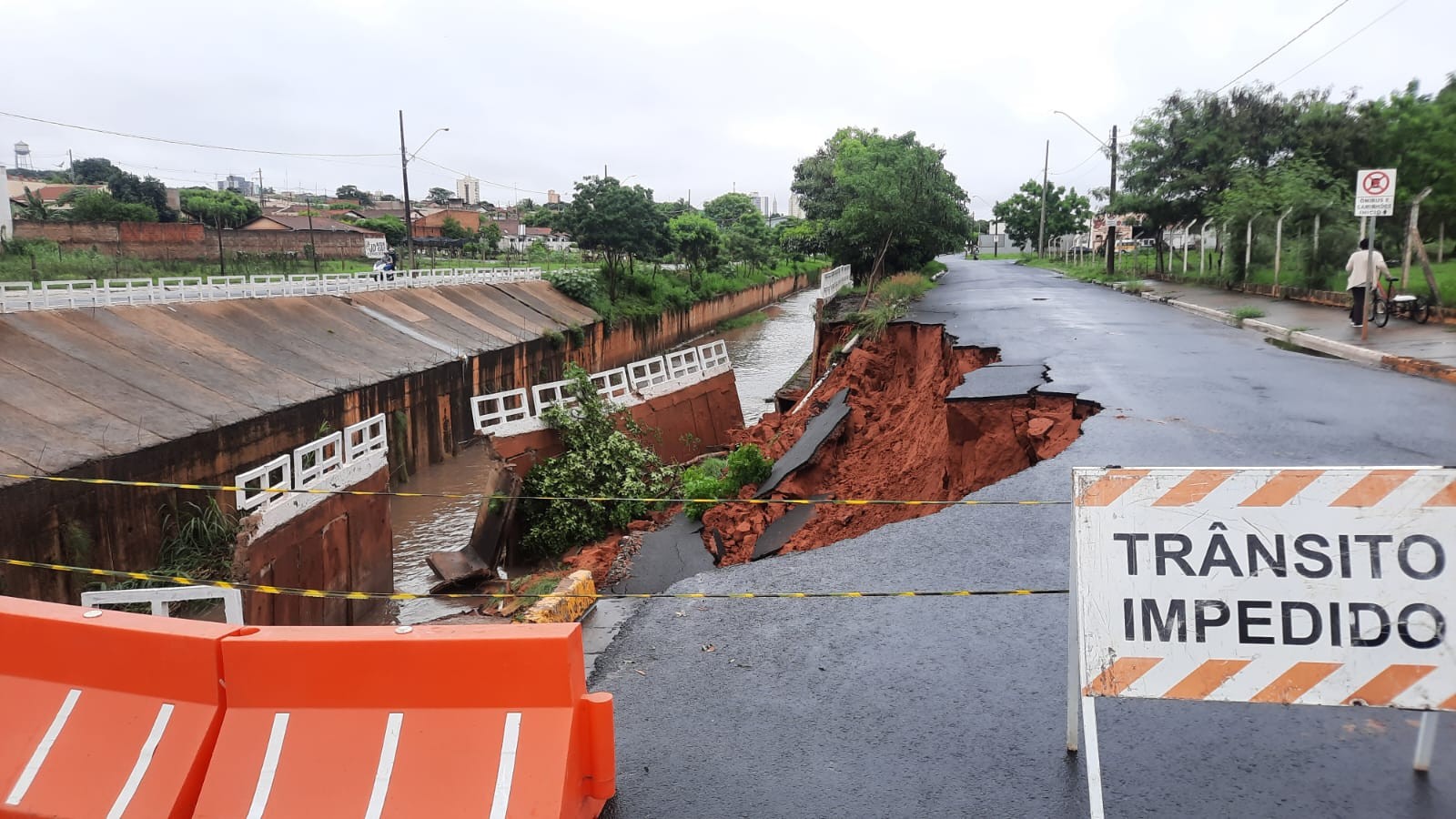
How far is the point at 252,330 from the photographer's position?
21172mm

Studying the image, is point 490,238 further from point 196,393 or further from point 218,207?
point 196,393

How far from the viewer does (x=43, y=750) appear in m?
3.84

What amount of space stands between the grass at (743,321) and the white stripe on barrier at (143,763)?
175 ft

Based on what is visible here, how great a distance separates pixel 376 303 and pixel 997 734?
26.8 m

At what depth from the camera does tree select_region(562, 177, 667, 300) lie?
42.3m

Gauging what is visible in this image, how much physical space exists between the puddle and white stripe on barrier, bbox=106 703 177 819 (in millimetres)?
15065

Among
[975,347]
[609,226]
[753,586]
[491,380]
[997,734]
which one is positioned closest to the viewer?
[997,734]

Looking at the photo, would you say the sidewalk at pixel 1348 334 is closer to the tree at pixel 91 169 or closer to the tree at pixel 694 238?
the tree at pixel 694 238

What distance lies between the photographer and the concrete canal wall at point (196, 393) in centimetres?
1148

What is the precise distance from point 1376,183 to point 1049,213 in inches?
3420

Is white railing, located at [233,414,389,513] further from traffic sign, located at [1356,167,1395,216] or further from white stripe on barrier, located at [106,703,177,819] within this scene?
traffic sign, located at [1356,167,1395,216]

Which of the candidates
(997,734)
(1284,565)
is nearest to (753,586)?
(997,734)

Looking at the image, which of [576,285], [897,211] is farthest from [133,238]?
[897,211]

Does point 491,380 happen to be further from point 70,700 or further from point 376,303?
point 70,700
